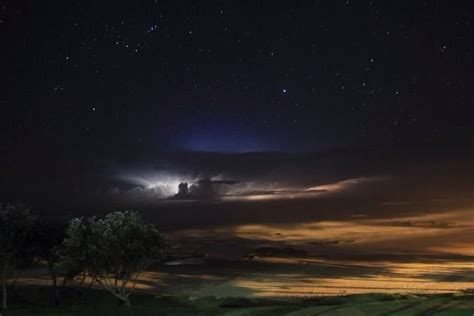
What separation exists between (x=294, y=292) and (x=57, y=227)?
84.8 ft

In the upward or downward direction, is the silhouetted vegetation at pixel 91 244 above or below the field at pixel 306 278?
above

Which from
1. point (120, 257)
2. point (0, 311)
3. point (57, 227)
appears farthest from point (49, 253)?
point (120, 257)

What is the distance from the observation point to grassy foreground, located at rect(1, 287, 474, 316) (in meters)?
29.9

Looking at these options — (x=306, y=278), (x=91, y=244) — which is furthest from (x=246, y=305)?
(x=306, y=278)

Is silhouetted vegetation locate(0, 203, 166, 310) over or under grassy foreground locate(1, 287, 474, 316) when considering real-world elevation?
over

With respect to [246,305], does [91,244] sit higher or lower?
higher

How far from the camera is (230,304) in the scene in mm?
39438

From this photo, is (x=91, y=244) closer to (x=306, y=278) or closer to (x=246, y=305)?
(x=246, y=305)

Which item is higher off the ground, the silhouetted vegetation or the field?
the silhouetted vegetation

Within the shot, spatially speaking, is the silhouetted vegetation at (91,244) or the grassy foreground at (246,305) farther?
the silhouetted vegetation at (91,244)

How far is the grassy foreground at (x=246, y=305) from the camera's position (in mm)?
→ 29922

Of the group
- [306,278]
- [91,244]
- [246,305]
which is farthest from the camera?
[306,278]

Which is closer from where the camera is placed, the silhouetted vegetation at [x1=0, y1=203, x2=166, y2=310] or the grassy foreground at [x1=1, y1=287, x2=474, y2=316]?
the grassy foreground at [x1=1, y1=287, x2=474, y2=316]

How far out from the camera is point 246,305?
130 ft
